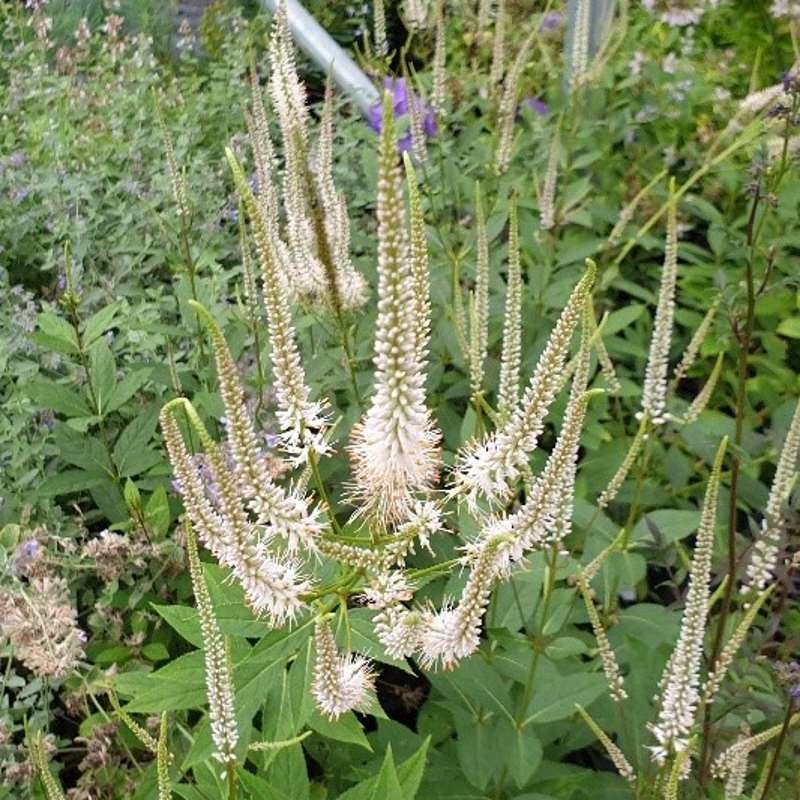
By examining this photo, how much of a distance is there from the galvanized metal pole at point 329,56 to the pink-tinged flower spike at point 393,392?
3.76m

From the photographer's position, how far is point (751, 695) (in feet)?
6.01

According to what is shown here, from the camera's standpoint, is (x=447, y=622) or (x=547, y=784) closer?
(x=447, y=622)

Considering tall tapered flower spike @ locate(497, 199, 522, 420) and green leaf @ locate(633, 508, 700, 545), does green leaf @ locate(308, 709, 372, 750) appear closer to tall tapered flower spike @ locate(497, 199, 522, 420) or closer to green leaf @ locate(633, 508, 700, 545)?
tall tapered flower spike @ locate(497, 199, 522, 420)

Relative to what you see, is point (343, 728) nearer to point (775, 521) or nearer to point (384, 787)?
point (384, 787)

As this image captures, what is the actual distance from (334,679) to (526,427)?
490mm

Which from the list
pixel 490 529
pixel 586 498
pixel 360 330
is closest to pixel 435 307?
pixel 360 330

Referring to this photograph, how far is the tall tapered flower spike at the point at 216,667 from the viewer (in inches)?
54.2

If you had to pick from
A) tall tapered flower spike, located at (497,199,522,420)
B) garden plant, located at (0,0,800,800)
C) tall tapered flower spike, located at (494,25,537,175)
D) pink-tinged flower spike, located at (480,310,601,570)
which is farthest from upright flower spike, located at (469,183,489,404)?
tall tapered flower spike, located at (494,25,537,175)

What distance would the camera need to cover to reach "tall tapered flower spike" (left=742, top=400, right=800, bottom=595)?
1.83m

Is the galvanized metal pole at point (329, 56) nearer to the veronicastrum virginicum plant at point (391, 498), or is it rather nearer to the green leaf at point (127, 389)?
the green leaf at point (127, 389)

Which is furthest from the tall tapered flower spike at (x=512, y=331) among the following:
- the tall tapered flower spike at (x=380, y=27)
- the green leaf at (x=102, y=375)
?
the tall tapered flower spike at (x=380, y=27)

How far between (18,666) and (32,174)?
231 cm

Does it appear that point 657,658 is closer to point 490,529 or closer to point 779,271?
point 490,529

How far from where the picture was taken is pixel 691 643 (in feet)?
5.11
